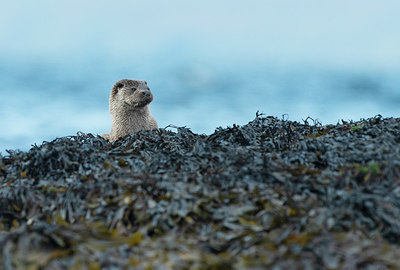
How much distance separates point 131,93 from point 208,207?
6.39 m

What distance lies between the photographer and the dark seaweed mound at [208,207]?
3.88m

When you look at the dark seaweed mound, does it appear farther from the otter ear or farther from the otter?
the otter ear

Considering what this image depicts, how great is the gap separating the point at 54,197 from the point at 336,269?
146 inches

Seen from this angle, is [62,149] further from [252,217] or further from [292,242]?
[292,242]

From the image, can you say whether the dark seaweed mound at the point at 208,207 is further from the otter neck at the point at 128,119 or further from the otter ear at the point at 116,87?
the otter ear at the point at 116,87

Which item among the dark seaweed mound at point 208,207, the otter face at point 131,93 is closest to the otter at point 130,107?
the otter face at point 131,93

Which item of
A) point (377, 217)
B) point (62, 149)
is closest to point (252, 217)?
point (377, 217)

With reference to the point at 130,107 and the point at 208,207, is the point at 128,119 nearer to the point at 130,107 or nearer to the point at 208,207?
the point at 130,107

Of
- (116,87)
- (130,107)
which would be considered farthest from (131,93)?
(116,87)

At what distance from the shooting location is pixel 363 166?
5.45 meters

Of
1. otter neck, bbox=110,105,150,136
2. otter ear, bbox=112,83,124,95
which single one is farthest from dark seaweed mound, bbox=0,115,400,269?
otter ear, bbox=112,83,124,95

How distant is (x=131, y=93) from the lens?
10.6 metres

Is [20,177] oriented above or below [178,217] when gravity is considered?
above

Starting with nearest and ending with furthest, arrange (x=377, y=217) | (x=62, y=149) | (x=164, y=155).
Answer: (x=377, y=217)
(x=164, y=155)
(x=62, y=149)
